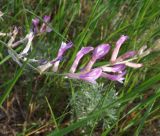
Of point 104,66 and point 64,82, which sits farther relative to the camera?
point 64,82

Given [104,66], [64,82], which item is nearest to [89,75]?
[104,66]

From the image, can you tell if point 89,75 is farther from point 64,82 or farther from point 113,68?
point 64,82

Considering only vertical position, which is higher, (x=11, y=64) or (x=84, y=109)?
(x=11, y=64)

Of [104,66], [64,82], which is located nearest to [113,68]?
[104,66]

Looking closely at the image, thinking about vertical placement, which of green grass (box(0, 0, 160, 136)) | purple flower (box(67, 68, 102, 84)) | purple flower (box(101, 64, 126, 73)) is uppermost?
purple flower (box(67, 68, 102, 84))

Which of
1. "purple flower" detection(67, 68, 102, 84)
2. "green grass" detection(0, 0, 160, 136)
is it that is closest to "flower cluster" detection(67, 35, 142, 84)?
"purple flower" detection(67, 68, 102, 84)

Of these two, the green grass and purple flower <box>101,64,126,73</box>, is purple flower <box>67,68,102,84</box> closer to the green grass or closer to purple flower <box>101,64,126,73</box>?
purple flower <box>101,64,126,73</box>

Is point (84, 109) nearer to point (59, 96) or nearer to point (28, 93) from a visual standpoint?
point (59, 96)

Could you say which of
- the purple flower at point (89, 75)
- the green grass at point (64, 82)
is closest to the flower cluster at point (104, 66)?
the purple flower at point (89, 75)

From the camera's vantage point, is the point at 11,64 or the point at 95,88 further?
the point at 11,64

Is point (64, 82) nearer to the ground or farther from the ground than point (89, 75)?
nearer to the ground

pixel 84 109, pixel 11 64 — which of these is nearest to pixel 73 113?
pixel 84 109
